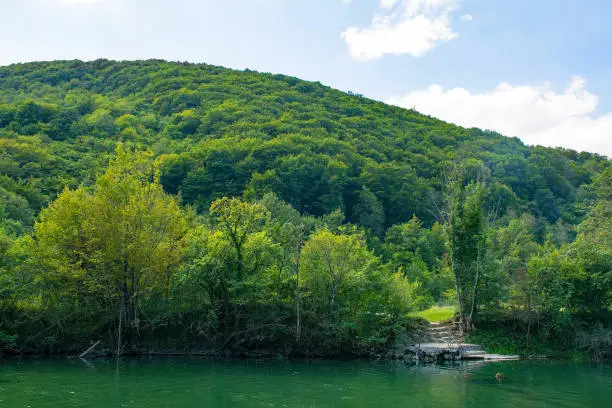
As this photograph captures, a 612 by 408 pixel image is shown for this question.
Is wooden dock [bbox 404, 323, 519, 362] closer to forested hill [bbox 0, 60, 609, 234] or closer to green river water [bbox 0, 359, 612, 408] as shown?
green river water [bbox 0, 359, 612, 408]

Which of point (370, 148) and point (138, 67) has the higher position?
point (138, 67)

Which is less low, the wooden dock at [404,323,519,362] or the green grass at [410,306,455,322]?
the green grass at [410,306,455,322]

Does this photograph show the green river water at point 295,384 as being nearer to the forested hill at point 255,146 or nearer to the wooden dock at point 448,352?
the wooden dock at point 448,352

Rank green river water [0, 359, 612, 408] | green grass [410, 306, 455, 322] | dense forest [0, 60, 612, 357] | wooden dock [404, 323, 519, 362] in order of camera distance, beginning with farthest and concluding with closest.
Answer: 1. green grass [410, 306, 455, 322]
2. dense forest [0, 60, 612, 357]
3. wooden dock [404, 323, 519, 362]
4. green river water [0, 359, 612, 408]

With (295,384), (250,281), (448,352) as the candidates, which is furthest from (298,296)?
(295,384)

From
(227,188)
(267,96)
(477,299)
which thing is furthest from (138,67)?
(477,299)

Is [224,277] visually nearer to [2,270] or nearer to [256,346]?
[256,346]

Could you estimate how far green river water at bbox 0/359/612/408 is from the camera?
17938 millimetres

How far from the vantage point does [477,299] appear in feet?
106

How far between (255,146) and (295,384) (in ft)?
212

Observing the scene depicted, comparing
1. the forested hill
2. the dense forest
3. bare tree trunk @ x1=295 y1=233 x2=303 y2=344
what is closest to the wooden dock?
the dense forest

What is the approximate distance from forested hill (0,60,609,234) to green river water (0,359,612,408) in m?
35.1

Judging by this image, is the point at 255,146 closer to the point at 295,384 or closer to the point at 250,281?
the point at 250,281

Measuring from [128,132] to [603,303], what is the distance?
69.8 meters
